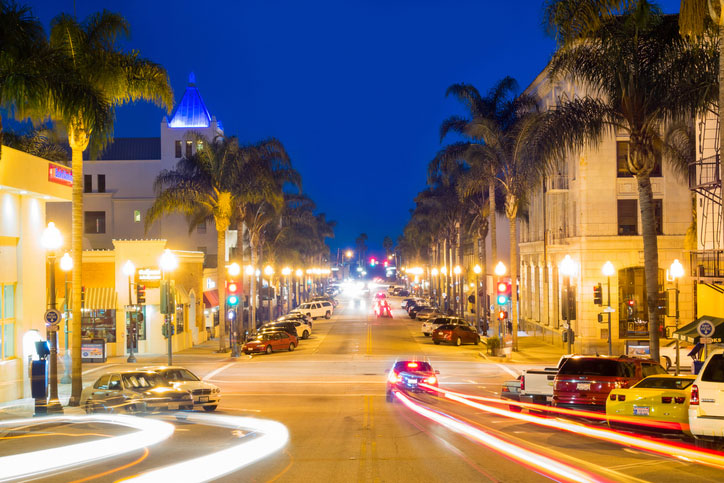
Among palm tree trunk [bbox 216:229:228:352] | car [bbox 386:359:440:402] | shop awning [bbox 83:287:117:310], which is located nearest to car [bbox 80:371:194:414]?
car [bbox 386:359:440:402]

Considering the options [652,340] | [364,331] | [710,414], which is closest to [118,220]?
[364,331]

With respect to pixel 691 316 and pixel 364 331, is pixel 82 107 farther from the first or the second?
pixel 364 331

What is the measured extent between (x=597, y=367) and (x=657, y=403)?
3.81m

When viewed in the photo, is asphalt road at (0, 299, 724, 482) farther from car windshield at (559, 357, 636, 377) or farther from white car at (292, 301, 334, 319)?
white car at (292, 301, 334, 319)

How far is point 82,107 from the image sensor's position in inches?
902

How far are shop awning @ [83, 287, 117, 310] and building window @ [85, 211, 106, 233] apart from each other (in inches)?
1342

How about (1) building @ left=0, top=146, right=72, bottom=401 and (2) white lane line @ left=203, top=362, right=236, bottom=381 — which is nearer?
(1) building @ left=0, top=146, right=72, bottom=401

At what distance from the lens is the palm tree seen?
2177 cm

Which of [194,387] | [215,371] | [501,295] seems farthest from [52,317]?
[501,295]

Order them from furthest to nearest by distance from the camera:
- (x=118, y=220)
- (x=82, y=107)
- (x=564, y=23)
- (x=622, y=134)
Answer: (x=118, y=220), (x=622, y=134), (x=82, y=107), (x=564, y=23)

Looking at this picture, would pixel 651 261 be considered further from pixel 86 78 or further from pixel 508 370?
pixel 86 78

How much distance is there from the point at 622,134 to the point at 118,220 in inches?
1997

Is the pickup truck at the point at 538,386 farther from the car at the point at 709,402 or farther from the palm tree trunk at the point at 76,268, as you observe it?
the palm tree trunk at the point at 76,268

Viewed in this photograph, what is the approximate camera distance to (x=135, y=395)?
20.6 meters
